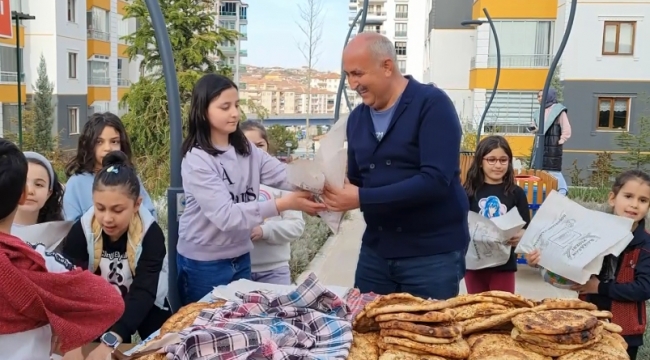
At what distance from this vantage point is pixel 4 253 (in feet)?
6.51

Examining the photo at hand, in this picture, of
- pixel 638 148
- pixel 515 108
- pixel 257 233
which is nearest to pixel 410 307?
pixel 257 233

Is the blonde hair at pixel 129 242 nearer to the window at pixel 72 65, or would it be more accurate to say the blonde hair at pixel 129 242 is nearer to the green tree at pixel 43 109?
the green tree at pixel 43 109

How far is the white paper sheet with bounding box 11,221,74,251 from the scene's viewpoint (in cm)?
288

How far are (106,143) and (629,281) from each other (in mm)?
2878

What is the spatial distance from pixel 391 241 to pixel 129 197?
47.0 inches

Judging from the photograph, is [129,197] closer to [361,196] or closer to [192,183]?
[192,183]

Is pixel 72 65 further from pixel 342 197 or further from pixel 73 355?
pixel 73 355

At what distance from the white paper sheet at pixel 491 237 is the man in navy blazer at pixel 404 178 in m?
0.93

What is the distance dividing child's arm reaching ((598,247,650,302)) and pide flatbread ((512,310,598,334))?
0.97 meters

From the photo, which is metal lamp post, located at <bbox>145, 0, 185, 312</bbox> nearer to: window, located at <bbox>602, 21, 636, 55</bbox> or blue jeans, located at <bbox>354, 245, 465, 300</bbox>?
blue jeans, located at <bbox>354, 245, 465, 300</bbox>

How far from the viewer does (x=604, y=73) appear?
24.2 m

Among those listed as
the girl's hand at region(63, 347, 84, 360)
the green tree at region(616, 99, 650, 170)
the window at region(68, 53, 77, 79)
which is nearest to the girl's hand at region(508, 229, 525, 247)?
the girl's hand at region(63, 347, 84, 360)

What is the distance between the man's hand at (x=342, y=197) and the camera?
2793mm

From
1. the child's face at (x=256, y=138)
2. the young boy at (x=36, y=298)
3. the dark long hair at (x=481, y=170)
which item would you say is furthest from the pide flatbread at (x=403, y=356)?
the dark long hair at (x=481, y=170)
